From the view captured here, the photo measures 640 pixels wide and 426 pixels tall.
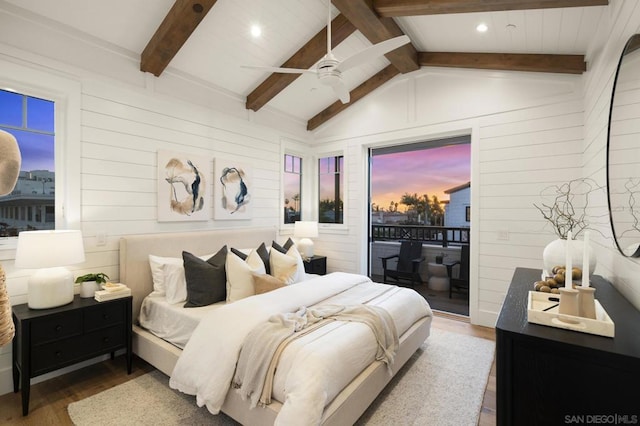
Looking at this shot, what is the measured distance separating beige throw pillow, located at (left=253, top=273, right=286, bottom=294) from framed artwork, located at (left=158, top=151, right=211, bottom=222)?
4.54ft

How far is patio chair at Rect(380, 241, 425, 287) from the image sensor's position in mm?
5652

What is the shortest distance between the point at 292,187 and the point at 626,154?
4433 millimetres

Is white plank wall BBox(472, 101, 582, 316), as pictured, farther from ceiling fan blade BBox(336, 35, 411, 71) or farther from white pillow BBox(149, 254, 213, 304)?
white pillow BBox(149, 254, 213, 304)

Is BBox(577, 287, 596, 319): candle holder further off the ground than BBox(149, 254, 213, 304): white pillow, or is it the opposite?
BBox(577, 287, 596, 319): candle holder

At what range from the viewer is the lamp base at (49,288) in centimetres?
242

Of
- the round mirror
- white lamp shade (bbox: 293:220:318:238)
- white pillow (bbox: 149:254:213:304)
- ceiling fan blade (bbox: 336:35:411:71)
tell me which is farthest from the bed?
ceiling fan blade (bbox: 336:35:411:71)

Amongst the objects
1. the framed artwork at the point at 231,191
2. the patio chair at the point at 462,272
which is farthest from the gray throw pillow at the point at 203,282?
the patio chair at the point at 462,272

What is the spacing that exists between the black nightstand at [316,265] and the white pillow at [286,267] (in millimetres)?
1222

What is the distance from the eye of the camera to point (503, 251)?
3.84 m

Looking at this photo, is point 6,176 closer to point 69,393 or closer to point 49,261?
point 49,261

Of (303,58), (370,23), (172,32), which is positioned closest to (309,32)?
(303,58)

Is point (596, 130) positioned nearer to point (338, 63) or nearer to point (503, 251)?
point (503, 251)

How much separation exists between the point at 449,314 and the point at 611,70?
330 centimetres

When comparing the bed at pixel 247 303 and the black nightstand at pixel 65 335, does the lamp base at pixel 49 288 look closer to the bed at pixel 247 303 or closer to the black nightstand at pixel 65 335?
the black nightstand at pixel 65 335
